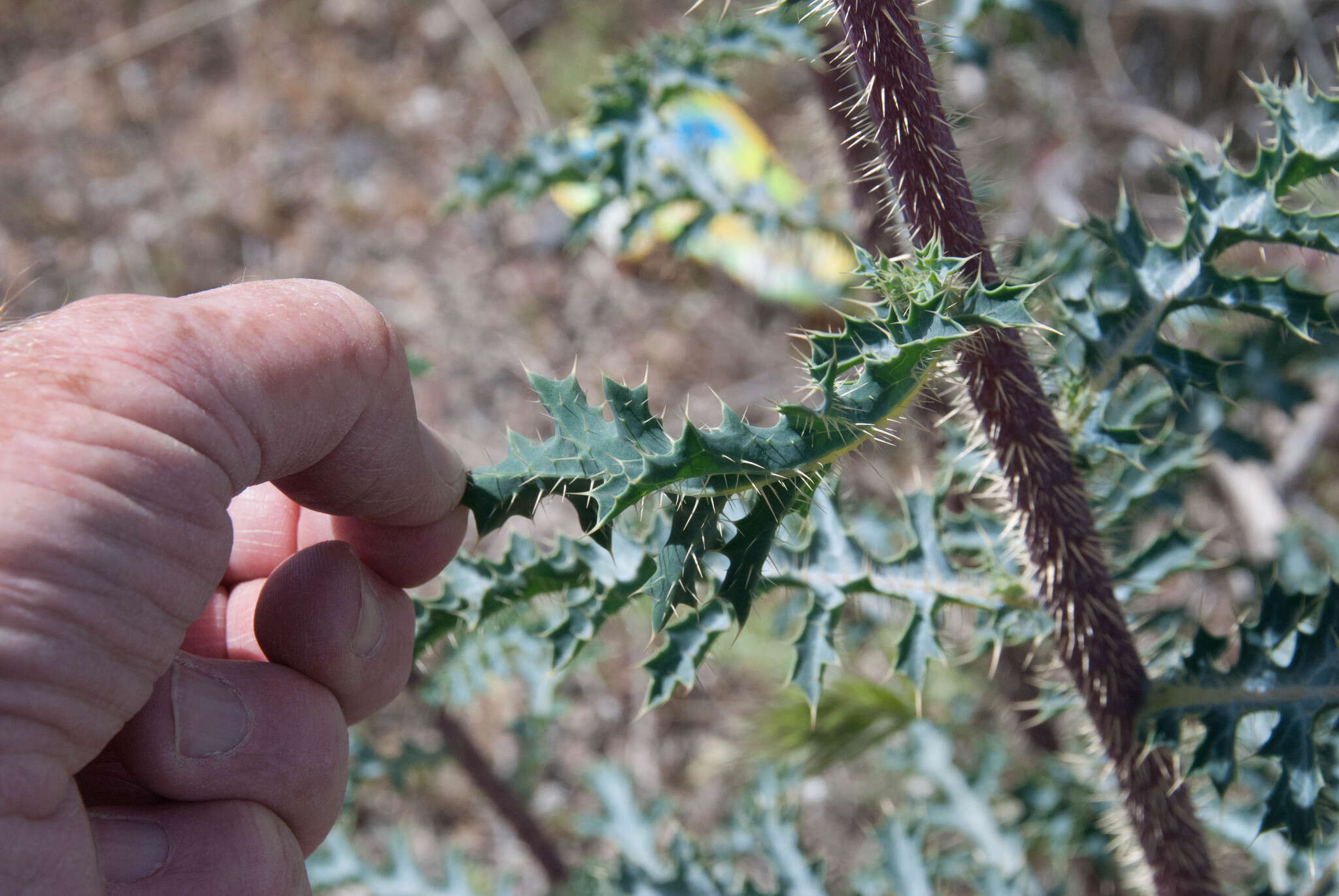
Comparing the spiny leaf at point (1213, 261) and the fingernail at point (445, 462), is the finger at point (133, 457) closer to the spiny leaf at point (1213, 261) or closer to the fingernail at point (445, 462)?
the fingernail at point (445, 462)

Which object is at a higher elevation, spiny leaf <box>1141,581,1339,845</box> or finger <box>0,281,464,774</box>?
finger <box>0,281,464,774</box>

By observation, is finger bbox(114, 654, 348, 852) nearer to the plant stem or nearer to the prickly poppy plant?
the prickly poppy plant

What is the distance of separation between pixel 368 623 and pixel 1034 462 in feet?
2.49

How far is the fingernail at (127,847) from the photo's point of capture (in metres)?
0.81

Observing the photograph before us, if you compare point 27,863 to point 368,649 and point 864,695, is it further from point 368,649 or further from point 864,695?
point 864,695

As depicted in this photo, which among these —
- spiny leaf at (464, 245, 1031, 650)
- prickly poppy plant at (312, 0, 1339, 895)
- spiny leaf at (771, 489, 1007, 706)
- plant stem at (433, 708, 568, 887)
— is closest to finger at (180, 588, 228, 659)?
prickly poppy plant at (312, 0, 1339, 895)

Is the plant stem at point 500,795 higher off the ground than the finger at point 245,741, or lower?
lower

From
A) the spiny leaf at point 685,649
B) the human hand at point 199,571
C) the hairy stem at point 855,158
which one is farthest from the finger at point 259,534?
the hairy stem at point 855,158

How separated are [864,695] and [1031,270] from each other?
88 cm

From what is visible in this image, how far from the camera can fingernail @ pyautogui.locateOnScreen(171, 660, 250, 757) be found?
88 cm

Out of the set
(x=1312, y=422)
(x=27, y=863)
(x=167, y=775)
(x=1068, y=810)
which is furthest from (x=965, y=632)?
(x=27, y=863)

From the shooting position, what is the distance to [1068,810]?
1946mm

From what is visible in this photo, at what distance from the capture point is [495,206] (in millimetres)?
4371

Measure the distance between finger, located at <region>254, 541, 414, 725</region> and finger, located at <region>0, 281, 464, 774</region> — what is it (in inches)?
5.2
